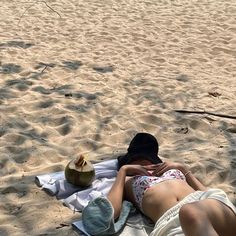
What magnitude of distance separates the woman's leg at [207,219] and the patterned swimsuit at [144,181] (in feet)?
1.95

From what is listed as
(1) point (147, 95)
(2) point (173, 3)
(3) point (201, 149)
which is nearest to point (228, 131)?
(3) point (201, 149)

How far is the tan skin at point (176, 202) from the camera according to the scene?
2.63m

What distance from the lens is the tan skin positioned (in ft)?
8.62

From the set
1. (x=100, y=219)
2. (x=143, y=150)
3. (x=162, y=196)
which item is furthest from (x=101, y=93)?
(x=100, y=219)

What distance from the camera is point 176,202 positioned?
10.3 ft

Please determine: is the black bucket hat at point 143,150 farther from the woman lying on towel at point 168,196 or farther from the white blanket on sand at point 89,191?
the white blanket on sand at point 89,191

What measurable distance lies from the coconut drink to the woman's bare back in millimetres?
383

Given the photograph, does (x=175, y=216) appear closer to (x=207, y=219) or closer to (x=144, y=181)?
(x=207, y=219)

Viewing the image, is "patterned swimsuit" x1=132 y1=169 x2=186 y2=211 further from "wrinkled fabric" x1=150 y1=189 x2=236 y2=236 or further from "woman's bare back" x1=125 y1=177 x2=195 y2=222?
"wrinkled fabric" x1=150 y1=189 x2=236 y2=236

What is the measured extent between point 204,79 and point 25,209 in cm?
360

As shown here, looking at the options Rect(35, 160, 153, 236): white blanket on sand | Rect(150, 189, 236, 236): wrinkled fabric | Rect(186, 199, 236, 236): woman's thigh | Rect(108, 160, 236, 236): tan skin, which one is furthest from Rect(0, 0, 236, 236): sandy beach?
Rect(186, 199, 236, 236): woman's thigh

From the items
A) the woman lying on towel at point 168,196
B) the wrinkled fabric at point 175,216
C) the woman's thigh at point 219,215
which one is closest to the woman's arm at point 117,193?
the woman lying on towel at point 168,196

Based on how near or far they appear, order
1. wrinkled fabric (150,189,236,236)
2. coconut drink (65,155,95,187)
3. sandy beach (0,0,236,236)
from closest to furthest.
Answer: wrinkled fabric (150,189,236,236) < coconut drink (65,155,95,187) < sandy beach (0,0,236,236)

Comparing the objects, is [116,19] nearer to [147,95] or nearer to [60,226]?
[147,95]
